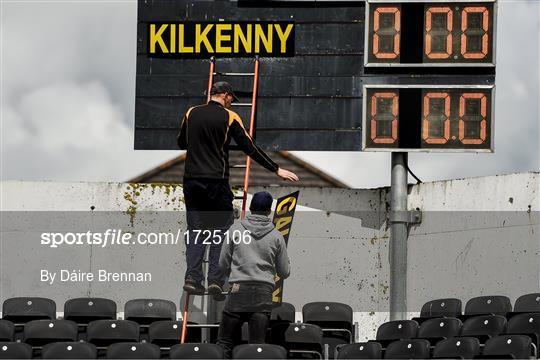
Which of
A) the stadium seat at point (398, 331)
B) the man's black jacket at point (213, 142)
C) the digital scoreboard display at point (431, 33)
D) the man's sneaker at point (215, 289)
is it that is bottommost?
the stadium seat at point (398, 331)

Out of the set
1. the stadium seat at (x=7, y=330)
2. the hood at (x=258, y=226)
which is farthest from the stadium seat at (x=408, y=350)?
the stadium seat at (x=7, y=330)

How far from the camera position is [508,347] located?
52.3 feet

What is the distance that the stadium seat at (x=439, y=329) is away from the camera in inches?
692

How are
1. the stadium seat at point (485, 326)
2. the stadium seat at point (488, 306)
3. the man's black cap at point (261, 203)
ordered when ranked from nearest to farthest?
the man's black cap at point (261, 203) < the stadium seat at point (485, 326) < the stadium seat at point (488, 306)

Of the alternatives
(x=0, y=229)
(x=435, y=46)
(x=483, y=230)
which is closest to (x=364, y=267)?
(x=483, y=230)

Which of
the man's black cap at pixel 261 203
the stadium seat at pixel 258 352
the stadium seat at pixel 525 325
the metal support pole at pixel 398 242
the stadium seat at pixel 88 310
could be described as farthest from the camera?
the metal support pole at pixel 398 242

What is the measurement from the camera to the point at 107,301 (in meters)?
19.7

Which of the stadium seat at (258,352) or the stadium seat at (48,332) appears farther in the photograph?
the stadium seat at (48,332)

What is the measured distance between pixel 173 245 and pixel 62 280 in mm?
1510

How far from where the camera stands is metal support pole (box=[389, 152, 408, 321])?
2069 centimetres

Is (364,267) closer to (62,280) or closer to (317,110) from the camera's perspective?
(317,110)

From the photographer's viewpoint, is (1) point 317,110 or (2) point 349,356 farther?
(1) point 317,110

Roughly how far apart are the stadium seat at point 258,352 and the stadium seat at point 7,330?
3447 millimetres

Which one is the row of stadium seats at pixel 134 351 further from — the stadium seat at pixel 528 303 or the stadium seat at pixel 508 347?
the stadium seat at pixel 528 303
